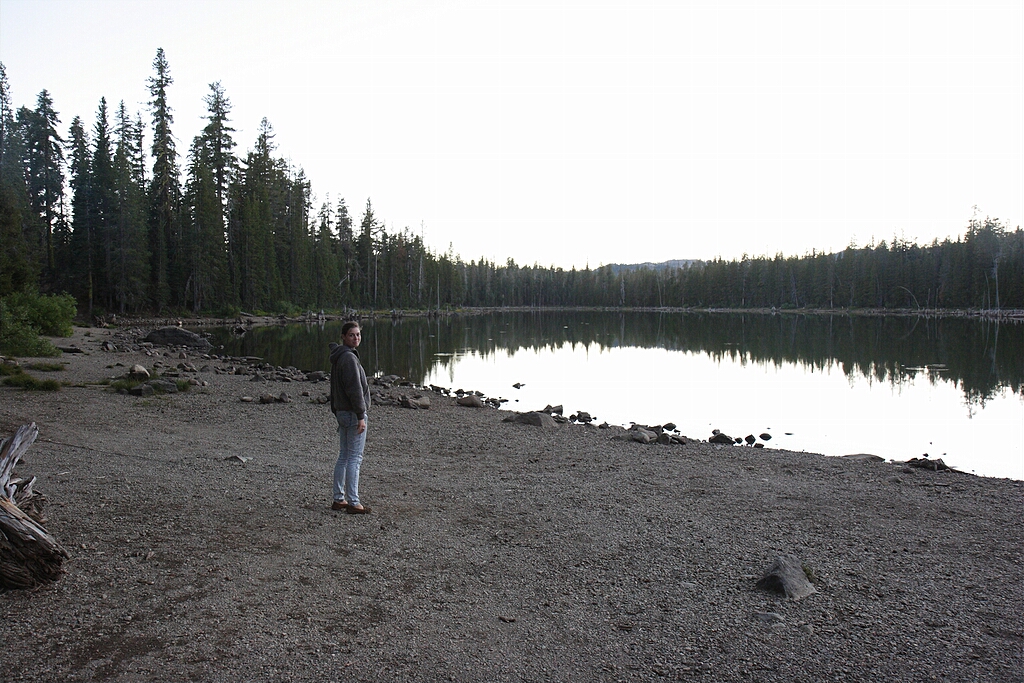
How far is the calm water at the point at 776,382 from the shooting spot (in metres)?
16.1

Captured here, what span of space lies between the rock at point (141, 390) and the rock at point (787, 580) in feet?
50.8

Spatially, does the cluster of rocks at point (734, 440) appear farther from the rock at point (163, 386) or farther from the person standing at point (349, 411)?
the rock at point (163, 386)

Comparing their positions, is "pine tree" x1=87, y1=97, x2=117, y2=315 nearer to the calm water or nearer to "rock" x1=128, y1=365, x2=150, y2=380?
the calm water

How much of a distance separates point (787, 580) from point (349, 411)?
186 inches

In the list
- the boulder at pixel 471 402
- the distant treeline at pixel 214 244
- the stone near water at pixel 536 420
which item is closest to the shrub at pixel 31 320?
the distant treeline at pixel 214 244

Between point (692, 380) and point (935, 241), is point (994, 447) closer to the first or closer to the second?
point (692, 380)

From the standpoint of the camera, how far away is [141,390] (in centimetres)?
1609

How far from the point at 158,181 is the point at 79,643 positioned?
59.4 meters

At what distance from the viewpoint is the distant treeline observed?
156 feet

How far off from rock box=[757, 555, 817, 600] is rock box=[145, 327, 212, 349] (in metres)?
33.6

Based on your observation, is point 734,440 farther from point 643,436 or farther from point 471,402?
point 471,402

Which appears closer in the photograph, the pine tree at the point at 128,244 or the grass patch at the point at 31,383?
the grass patch at the point at 31,383

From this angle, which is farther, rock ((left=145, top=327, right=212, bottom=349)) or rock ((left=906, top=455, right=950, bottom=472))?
rock ((left=145, top=327, right=212, bottom=349))

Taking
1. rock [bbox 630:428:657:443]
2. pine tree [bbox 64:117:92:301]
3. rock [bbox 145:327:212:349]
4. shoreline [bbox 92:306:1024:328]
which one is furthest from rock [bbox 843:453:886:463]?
pine tree [bbox 64:117:92:301]
